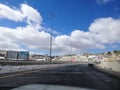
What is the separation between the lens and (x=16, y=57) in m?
131

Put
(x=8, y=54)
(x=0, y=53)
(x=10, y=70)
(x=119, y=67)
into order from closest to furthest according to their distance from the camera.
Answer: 1. (x=10, y=70)
2. (x=119, y=67)
3. (x=8, y=54)
4. (x=0, y=53)

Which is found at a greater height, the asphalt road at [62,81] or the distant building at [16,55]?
the distant building at [16,55]

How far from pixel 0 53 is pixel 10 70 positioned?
5980 inches

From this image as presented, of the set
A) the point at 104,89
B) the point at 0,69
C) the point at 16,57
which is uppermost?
the point at 16,57

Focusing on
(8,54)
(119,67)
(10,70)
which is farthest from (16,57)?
(10,70)

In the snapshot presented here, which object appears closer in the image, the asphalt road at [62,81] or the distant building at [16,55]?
the asphalt road at [62,81]

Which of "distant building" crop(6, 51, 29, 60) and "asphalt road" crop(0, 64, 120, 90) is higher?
"distant building" crop(6, 51, 29, 60)

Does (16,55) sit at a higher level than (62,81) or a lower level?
higher

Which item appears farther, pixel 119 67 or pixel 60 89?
pixel 119 67

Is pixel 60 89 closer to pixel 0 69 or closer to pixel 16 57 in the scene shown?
pixel 0 69

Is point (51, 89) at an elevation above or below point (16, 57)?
below

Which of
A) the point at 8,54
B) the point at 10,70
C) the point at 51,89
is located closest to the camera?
the point at 51,89

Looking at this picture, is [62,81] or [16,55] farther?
[16,55]

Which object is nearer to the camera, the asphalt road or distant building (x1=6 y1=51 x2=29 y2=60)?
the asphalt road
